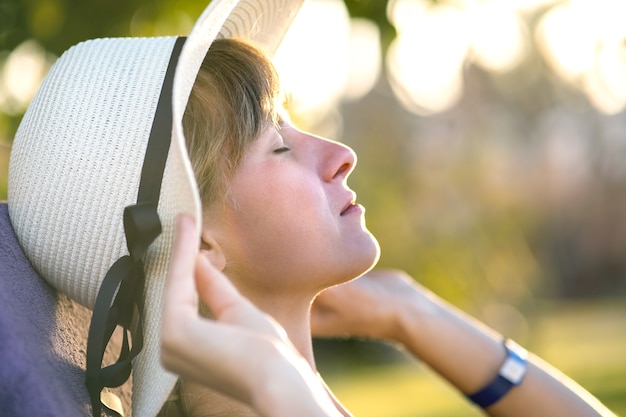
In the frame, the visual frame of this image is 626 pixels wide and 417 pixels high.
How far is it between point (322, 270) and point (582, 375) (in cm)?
1239

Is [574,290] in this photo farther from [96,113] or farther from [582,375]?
[96,113]

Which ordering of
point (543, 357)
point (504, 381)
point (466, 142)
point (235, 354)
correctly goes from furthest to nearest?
point (466, 142) < point (543, 357) < point (504, 381) < point (235, 354)

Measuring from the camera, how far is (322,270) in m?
2.30

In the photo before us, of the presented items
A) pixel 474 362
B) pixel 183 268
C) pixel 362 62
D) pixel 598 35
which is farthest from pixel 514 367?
pixel 362 62

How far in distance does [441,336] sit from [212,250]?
1.08 meters

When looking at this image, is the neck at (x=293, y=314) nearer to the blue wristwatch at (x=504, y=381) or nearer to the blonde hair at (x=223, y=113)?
the blonde hair at (x=223, y=113)

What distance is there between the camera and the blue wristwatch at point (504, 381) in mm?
2908

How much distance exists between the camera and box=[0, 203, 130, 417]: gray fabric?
5.73 feet

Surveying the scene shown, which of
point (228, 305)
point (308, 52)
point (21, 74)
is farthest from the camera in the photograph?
point (308, 52)

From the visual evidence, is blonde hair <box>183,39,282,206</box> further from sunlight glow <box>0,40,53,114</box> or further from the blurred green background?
sunlight glow <box>0,40,53,114</box>

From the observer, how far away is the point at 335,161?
2385 millimetres

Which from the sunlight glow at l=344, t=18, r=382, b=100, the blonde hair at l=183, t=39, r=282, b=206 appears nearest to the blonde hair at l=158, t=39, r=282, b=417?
the blonde hair at l=183, t=39, r=282, b=206

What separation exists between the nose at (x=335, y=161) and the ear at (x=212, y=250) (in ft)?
1.10

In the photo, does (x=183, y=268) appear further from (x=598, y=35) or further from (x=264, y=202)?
(x=598, y=35)
